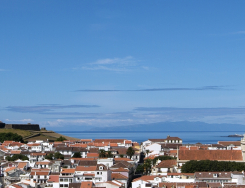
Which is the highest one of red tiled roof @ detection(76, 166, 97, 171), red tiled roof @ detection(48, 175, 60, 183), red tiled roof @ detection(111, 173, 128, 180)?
red tiled roof @ detection(76, 166, 97, 171)

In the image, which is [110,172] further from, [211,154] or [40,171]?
[211,154]

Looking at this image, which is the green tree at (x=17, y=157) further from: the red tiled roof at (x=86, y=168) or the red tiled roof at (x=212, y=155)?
the red tiled roof at (x=212, y=155)

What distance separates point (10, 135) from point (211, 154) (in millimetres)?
60227

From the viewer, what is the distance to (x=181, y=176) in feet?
198

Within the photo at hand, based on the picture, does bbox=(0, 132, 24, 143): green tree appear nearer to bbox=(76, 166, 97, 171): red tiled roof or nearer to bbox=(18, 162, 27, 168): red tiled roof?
bbox=(18, 162, 27, 168): red tiled roof

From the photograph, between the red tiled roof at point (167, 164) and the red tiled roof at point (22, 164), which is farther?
the red tiled roof at point (22, 164)

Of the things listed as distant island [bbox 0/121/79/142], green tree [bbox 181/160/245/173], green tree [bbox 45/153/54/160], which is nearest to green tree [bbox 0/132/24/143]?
distant island [bbox 0/121/79/142]

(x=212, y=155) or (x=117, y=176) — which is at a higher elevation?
(x=212, y=155)

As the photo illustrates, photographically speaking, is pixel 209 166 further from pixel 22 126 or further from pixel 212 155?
pixel 22 126

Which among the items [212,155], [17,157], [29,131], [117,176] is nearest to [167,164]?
[212,155]

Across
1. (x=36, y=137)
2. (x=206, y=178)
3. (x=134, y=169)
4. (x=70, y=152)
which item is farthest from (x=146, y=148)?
(x=206, y=178)

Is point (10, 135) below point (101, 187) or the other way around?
the other way around

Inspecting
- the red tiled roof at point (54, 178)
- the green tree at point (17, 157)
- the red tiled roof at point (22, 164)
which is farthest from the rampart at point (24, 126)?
the red tiled roof at point (54, 178)

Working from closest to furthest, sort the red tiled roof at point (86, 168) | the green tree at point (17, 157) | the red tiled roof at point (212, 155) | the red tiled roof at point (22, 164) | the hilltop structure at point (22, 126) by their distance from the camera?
1. the red tiled roof at point (86, 168)
2. the red tiled roof at point (22, 164)
3. the red tiled roof at point (212, 155)
4. the green tree at point (17, 157)
5. the hilltop structure at point (22, 126)
